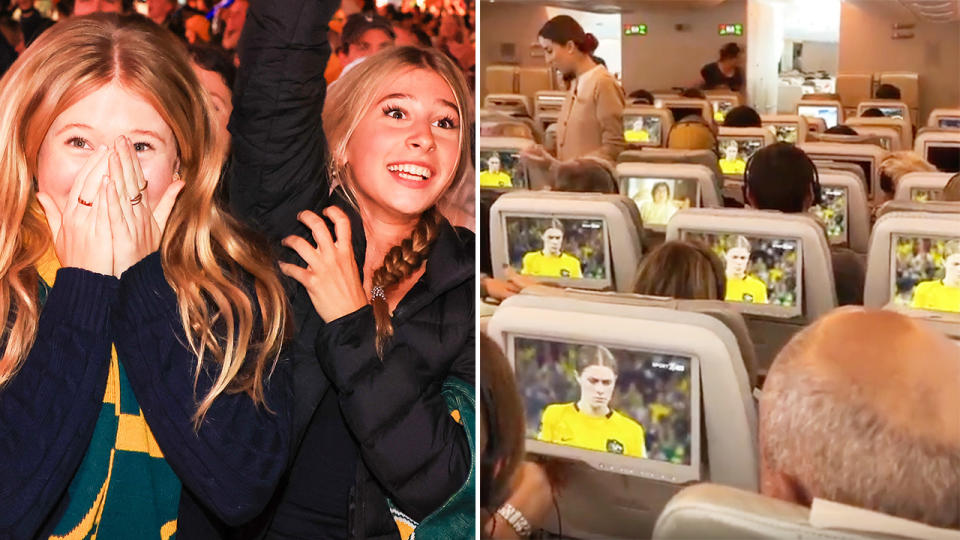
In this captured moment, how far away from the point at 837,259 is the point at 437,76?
2.14 ft

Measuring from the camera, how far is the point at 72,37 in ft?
5.94

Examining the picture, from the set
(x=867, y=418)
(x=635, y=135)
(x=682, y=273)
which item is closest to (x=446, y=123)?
(x=635, y=135)

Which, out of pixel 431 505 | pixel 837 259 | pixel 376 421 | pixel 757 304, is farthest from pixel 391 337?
pixel 837 259

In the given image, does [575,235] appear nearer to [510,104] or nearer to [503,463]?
[510,104]

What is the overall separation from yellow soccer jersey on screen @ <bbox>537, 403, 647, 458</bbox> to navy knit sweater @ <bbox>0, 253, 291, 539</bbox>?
403 mm

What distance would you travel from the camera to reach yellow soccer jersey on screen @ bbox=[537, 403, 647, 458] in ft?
5.85

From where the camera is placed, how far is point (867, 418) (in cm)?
160

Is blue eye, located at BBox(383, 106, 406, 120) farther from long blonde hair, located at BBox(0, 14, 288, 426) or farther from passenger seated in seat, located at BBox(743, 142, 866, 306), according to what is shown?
passenger seated in seat, located at BBox(743, 142, 866, 306)

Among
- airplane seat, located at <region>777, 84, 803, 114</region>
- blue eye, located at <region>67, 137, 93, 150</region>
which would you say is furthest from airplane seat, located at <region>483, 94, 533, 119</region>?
blue eye, located at <region>67, 137, 93, 150</region>

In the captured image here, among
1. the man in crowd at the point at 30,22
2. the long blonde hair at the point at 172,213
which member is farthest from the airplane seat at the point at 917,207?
the man in crowd at the point at 30,22

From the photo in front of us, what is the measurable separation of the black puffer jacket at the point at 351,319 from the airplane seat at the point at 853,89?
2.00 ft

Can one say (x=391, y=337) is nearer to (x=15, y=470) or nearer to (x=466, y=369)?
(x=466, y=369)

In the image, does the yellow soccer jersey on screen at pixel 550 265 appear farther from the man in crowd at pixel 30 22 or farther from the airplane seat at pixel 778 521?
the man in crowd at pixel 30 22

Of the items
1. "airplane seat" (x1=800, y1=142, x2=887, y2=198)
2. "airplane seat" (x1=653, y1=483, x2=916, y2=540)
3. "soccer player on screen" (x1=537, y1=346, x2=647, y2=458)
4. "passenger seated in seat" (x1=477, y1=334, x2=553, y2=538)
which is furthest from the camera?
"passenger seated in seat" (x1=477, y1=334, x2=553, y2=538)
